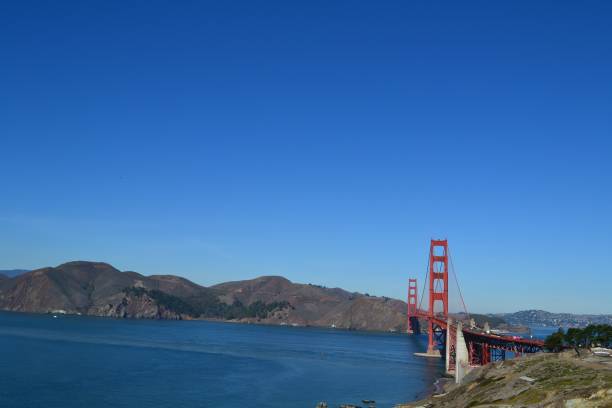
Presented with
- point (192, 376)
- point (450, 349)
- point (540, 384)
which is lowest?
point (192, 376)

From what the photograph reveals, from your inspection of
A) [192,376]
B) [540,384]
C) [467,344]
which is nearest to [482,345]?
[467,344]

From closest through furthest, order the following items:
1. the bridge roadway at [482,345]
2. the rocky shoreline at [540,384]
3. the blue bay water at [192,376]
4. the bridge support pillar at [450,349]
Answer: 1. the rocky shoreline at [540,384]
2. the blue bay water at [192,376]
3. the bridge roadway at [482,345]
4. the bridge support pillar at [450,349]

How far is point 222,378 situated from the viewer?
78125 mm

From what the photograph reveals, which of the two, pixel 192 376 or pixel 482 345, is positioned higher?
pixel 482 345

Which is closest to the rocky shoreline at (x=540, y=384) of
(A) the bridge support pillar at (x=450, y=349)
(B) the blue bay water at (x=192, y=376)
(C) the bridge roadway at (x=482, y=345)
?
(B) the blue bay water at (x=192, y=376)

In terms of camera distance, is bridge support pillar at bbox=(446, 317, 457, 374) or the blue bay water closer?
the blue bay water

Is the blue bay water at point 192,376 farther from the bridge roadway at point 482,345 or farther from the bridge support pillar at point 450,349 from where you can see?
the bridge roadway at point 482,345

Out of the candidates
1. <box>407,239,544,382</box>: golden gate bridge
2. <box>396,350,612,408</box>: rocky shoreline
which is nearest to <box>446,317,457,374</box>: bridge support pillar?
<box>407,239,544,382</box>: golden gate bridge

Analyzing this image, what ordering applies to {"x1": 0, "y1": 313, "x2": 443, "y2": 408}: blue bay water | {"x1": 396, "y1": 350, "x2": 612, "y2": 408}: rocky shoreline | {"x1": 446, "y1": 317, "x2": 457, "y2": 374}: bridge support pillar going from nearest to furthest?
{"x1": 396, "y1": 350, "x2": 612, "y2": 408}: rocky shoreline
{"x1": 0, "y1": 313, "x2": 443, "y2": 408}: blue bay water
{"x1": 446, "y1": 317, "x2": 457, "y2": 374}: bridge support pillar

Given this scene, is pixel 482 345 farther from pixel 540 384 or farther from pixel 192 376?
pixel 540 384

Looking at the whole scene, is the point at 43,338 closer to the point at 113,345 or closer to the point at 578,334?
the point at 113,345

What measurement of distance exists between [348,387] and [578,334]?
27284mm

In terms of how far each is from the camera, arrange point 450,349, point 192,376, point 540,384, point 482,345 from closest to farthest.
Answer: point 540,384 → point 192,376 → point 482,345 → point 450,349

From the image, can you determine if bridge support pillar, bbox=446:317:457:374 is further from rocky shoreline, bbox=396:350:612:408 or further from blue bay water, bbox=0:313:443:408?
rocky shoreline, bbox=396:350:612:408
